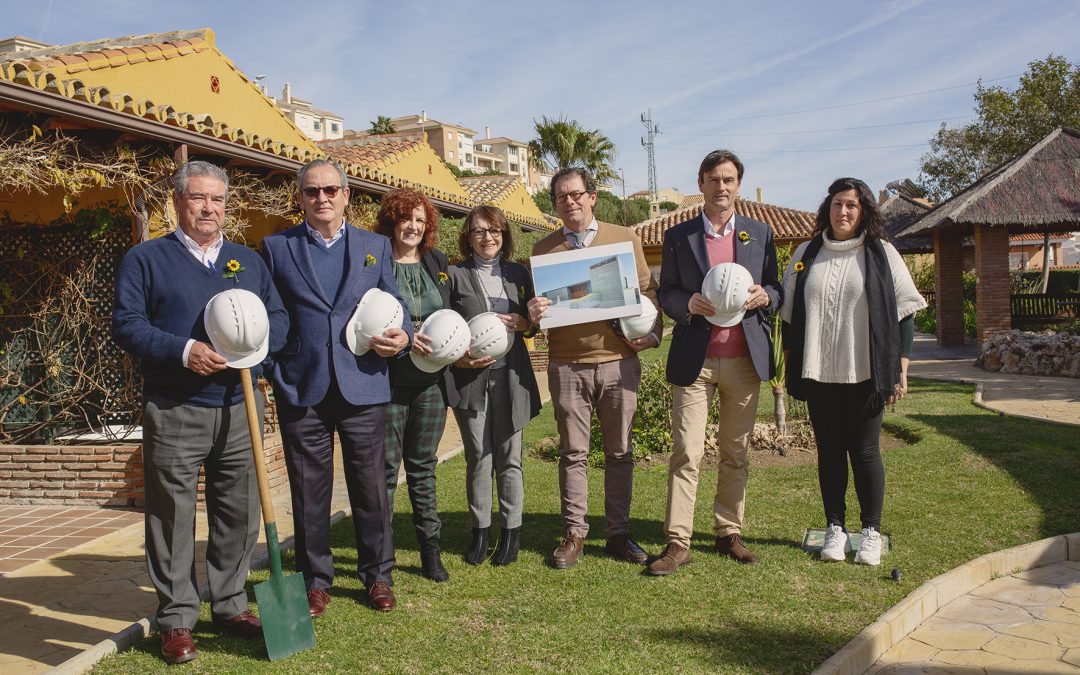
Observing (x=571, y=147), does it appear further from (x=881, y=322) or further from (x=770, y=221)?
(x=881, y=322)

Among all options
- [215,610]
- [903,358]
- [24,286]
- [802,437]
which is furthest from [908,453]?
[24,286]

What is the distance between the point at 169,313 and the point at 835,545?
3715mm

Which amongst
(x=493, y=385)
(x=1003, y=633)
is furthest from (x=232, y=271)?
(x=1003, y=633)

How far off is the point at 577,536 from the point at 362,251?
206 centimetres

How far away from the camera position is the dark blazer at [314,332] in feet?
13.0

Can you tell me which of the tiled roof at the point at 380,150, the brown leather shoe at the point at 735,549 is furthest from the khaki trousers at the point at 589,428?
the tiled roof at the point at 380,150

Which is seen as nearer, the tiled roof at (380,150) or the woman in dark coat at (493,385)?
the woman in dark coat at (493,385)

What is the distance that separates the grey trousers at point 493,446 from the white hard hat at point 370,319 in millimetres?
851

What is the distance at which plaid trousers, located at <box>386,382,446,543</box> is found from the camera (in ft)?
14.7

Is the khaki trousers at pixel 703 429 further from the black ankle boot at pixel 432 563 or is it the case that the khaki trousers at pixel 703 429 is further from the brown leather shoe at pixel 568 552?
the black ankle boot at pixel 432 563

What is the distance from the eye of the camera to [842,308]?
452cm

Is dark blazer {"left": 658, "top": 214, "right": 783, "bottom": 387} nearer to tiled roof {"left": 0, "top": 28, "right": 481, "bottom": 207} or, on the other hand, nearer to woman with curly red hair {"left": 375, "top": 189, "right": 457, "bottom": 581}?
woman with curly red hair {"left": 375, "top": 189, "right": 457, "bottom": 581}

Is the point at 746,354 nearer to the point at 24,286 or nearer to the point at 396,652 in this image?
the point at 396,652

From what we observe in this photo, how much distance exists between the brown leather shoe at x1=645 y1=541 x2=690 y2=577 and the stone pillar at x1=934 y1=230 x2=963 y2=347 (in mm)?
18163
